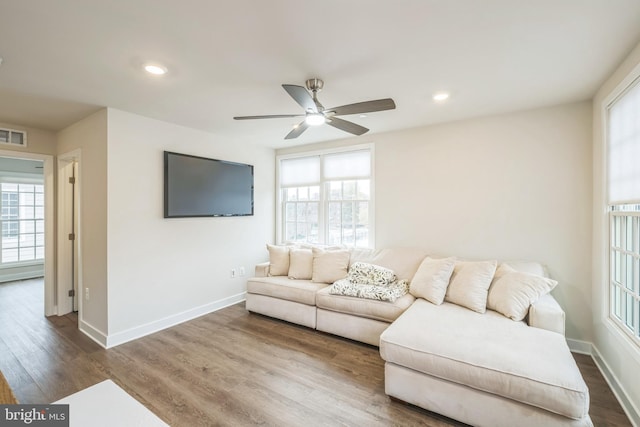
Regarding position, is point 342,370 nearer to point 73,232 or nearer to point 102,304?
point 102,304

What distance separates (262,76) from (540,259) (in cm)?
340

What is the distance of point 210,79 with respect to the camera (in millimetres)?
2420

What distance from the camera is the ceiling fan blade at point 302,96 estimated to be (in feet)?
6.38

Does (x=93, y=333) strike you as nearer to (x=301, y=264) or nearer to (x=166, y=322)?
(x=166, y=322)

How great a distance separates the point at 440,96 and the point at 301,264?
2653 mm

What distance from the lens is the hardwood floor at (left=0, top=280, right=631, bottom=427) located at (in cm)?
202

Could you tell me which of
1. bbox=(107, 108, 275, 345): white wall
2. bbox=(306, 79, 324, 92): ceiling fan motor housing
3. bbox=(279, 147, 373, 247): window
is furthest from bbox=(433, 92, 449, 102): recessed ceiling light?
bbox=(107, 108, 275, 345): white wall

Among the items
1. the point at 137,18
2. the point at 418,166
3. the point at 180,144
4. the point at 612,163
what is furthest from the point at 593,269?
the point at 180,144

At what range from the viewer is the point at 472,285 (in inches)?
A: 107

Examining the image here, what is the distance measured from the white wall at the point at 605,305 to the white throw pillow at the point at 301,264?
3.01m

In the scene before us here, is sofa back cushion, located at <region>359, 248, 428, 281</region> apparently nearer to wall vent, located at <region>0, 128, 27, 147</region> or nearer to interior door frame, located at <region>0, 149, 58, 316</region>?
interior door frame, located at <region>0, 149, 58, 316</region>

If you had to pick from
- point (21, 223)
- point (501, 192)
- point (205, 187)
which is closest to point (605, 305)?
point (501, 192)

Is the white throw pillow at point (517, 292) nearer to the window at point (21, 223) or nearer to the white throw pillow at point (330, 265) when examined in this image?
the white throw pillow at point (330, 265)

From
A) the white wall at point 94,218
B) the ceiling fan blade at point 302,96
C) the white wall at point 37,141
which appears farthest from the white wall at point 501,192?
the white wall at point 37,141
